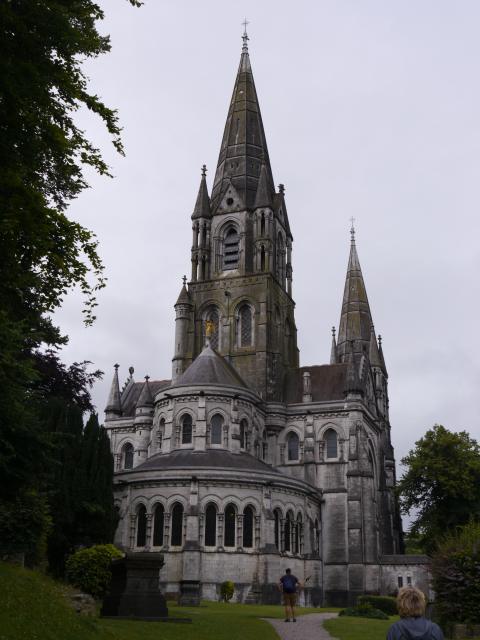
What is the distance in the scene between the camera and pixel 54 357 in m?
40.4

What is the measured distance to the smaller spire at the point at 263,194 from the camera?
62.0 meters

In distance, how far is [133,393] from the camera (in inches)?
2491

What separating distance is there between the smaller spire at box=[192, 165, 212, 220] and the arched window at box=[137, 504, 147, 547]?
2827 cm

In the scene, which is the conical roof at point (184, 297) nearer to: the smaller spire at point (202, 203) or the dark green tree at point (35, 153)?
the smaller spire at point (202, 203)

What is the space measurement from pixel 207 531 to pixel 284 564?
18.0 feet

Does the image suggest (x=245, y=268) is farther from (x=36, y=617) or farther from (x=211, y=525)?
(x=36, y=617)

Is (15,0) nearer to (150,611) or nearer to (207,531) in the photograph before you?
(150,611)

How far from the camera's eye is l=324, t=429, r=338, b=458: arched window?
5447 centimetres

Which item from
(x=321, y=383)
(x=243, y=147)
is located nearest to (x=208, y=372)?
(x=321, y=383)

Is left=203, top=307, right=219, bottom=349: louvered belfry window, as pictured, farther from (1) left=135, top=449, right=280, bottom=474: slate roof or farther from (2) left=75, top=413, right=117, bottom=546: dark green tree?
(2) left=75, top=413, right=117, bottom=546: dark green tree

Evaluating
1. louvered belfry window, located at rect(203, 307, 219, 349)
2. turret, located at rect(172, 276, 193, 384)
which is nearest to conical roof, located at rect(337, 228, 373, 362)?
louvered belfry window, located at rect(203, 307, 219, 349)

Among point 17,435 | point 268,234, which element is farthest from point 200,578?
point 268,234

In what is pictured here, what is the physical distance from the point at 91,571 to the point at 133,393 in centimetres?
3712

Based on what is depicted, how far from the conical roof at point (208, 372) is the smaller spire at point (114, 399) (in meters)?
10.5
